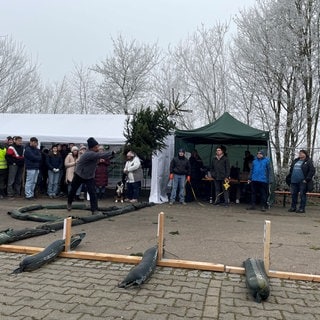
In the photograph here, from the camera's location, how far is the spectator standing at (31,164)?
43.2 feet

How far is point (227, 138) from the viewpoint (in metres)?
13.3

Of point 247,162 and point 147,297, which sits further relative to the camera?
point 247,162

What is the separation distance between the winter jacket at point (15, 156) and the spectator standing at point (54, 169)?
88 cm

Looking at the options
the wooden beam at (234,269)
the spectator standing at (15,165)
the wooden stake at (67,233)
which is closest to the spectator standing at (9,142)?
the spectator standing at (15,165)

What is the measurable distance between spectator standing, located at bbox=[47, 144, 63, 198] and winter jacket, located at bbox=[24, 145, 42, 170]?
0.50 meters

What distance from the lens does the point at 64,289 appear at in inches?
171

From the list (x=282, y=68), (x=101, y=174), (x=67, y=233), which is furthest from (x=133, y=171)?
(x=282, y=68)

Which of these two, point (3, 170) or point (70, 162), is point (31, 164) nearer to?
point (3, 170)

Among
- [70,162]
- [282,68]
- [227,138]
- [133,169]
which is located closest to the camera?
[133,169]

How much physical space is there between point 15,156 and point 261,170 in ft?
25.4

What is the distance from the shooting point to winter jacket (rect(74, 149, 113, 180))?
31.8 ft

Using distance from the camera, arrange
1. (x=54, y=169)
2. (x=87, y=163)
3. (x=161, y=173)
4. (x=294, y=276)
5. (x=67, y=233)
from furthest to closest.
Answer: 1. (x=161, y=173)
2. (x=54, y=169)
3. (x=87, y=163)
4. (x=67, y=233)
5. (x=294, y=276)

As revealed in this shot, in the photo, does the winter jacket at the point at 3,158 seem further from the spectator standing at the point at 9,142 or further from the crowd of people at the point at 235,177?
the crowd of people at the point at 235,177

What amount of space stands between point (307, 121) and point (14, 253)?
16890mm
